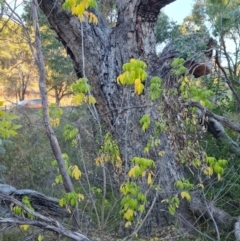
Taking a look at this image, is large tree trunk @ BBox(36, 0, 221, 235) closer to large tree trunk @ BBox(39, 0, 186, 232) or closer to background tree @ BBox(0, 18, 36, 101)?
large tree trunk @ BBox(39, 0, 186, 232)

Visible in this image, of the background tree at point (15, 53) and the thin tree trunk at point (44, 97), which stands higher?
the background tree at point (15, 53)

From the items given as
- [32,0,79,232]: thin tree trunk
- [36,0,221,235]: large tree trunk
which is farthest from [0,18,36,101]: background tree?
[36,0,221,235]: large tree trunk

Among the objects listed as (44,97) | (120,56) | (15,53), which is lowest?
(44,97)

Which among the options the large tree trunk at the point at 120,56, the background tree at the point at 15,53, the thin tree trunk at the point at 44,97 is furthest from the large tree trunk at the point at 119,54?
the thin tree trunk at the point at 44,97

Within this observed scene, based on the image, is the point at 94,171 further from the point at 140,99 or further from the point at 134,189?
the point at 134,189

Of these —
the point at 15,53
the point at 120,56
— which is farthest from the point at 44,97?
the point at 15,53

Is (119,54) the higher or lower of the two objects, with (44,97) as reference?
higher

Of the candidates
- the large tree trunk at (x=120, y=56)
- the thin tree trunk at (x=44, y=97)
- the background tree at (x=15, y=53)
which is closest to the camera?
the thin tree trunk at (x=44, y=97)

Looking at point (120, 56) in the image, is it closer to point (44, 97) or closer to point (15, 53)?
point (44, 97)

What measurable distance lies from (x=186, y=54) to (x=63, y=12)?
57.4 inches

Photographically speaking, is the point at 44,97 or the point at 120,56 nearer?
the point at 44,97

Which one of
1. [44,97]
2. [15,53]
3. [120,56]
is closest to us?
[44,97]

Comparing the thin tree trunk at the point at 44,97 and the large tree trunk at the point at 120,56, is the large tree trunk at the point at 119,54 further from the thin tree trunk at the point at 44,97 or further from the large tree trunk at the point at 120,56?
the thin tree trunk at the point at 44,97

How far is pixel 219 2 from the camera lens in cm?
1114
